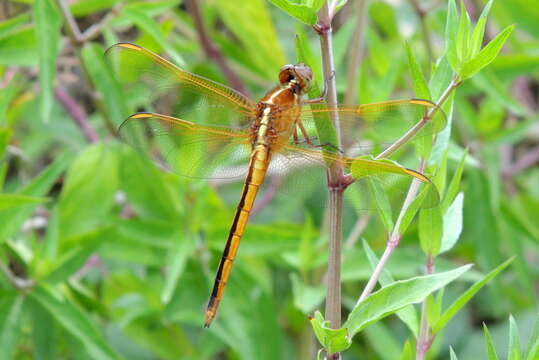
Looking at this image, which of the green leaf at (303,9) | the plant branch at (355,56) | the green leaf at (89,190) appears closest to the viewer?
the green leaf at (303,9)

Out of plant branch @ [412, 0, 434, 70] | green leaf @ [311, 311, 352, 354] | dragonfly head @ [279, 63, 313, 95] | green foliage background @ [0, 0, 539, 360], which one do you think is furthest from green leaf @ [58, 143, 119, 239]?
green leaf @ [311, 311, 352, 354]

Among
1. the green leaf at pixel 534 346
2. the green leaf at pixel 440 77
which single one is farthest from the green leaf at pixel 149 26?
the green leaf at pixel 534 346

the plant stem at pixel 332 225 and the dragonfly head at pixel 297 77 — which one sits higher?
the dragonfly head at pixel 297 77

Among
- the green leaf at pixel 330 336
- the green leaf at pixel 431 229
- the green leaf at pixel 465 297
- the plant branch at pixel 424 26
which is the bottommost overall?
the green leaf at pixel 330 336

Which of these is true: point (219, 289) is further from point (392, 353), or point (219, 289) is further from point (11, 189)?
point (11, 189)

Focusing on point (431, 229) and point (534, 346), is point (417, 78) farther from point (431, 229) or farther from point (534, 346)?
point (534, 346)

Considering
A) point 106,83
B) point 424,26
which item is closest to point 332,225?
point 106,83

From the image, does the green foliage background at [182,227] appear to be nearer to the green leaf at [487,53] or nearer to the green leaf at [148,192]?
the green leaf at [148,192]
